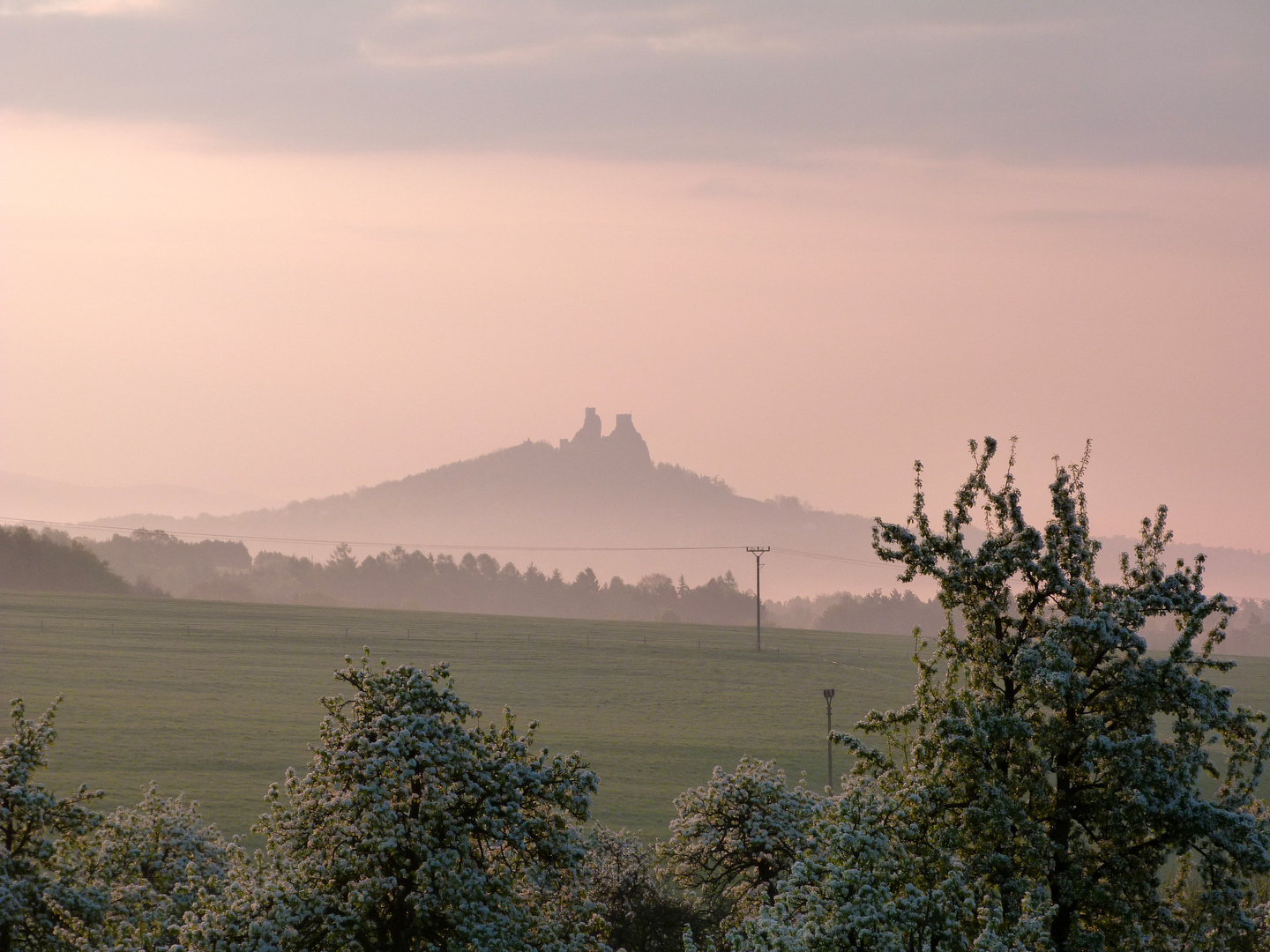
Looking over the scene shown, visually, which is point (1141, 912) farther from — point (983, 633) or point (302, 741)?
point (302, 741)

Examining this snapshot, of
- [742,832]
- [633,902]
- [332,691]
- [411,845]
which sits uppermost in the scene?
[411,845]

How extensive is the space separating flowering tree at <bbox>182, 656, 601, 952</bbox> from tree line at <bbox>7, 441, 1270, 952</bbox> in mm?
60

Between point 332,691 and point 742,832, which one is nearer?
point 742,832

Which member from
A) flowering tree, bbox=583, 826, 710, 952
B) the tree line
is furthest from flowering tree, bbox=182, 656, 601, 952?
flowering tree, bbox=583, 826, 710, 952

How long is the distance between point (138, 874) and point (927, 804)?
76.0 feet

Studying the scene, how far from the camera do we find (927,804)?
28.2 m

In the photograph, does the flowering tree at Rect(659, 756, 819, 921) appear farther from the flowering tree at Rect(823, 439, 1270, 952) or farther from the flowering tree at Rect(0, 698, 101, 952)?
the flowering tree at Rect(0, 698, 101, 952)

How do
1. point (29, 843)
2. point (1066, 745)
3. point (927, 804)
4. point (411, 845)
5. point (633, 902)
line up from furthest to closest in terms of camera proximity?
point (633, 902)
point (29, 843)
point (1066, 745)
point (927, 804)
point (411, 845)

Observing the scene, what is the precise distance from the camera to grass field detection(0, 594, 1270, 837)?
316 ft

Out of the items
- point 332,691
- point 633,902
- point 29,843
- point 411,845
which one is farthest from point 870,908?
point 332,691

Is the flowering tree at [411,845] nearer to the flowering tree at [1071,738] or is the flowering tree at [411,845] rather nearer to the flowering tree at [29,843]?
the flowering tree at [29,843]

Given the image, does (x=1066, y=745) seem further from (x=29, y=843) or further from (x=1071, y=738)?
(x=29, y=843)

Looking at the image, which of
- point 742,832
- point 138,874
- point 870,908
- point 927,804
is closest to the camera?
point 870,908

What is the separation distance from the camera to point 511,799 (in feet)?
93.4
